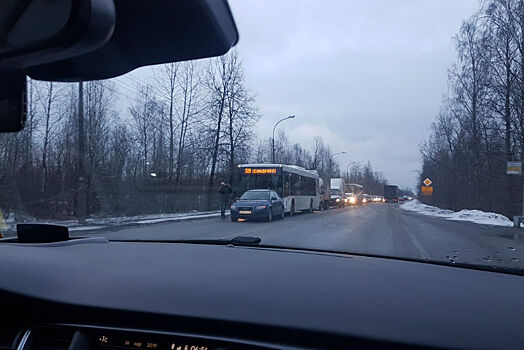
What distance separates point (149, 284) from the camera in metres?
2.26

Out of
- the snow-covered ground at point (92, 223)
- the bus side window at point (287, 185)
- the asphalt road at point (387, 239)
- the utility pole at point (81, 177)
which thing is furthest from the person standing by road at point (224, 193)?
the asphalt road at point (387, 239)

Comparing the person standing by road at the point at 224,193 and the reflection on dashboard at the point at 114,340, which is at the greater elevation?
→ the person standing by road at the point at 224,193

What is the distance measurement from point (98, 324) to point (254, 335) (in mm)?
764

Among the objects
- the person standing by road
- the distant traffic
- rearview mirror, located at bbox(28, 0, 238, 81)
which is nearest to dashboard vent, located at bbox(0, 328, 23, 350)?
rearview mirror, located at bbox(28, 0, 238, 81)

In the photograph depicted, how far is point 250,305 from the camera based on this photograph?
190 centimetres

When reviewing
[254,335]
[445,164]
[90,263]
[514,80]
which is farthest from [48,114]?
[445,164]

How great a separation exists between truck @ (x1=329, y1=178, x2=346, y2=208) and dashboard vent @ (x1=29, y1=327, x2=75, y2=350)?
49.4 meters

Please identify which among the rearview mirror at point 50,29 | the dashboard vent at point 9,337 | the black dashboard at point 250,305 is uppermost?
the rearview mirror at point 50,29

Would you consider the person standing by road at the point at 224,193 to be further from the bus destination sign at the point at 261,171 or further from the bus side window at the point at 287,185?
the bus side window at the point at 287,185

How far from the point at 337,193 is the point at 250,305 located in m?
52.3

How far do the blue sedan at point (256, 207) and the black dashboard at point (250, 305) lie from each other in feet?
53.3

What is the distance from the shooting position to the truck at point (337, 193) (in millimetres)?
51500

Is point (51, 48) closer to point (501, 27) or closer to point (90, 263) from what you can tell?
point (90, 263)

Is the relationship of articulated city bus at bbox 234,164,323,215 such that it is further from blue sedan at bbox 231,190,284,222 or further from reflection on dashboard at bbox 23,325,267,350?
reflection on dashboard at bbox 23,325,267,350
